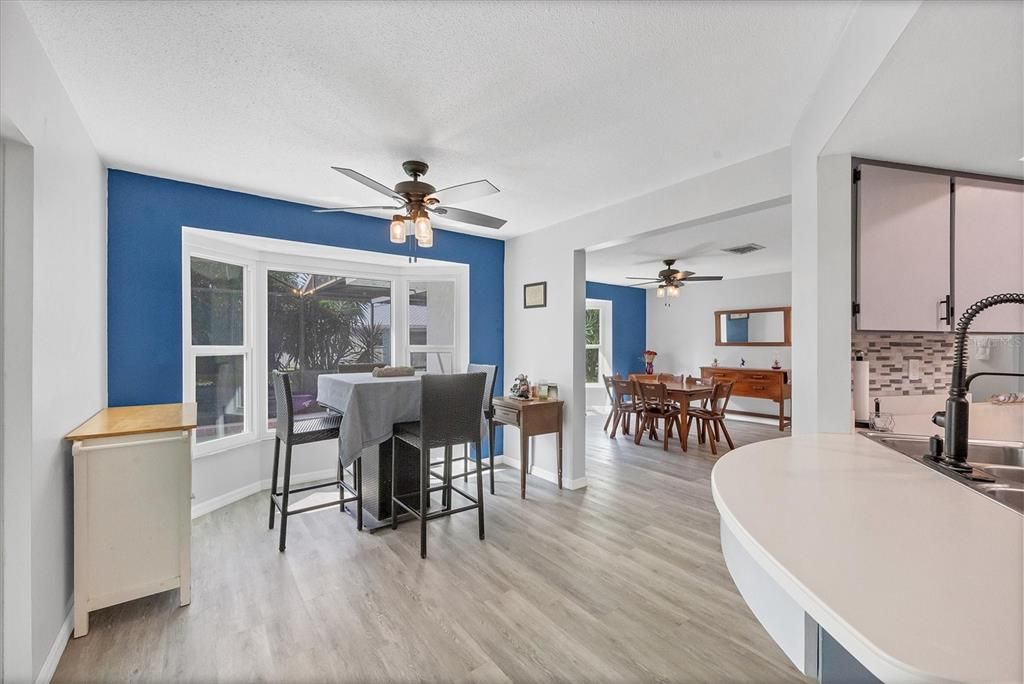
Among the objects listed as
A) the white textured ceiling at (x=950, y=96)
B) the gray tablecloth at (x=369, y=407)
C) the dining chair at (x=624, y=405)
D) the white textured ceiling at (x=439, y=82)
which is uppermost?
the white textured ceiling at (x=439, y=82)

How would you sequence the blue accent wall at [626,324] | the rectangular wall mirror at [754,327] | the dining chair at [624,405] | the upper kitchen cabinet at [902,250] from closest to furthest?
the upper kitchen cabinet at [902,250]
the dining chair at [624,405]
the rectangular wall mirror at [754,327]
the blue accent wall at [626,324]

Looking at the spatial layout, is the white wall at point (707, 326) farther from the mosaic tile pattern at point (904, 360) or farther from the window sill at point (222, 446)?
the window sill at point (222, 446)

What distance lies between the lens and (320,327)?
4195mm

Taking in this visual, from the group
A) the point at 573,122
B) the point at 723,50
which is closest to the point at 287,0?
the point at 573,122

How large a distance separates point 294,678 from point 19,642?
92cm

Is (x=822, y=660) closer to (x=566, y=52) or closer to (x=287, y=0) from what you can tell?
(x=566, y=52)

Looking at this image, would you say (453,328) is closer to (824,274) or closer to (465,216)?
(465,216)

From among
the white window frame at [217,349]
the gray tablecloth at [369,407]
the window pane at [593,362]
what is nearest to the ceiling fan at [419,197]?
the gray tablecloth at [369,407]

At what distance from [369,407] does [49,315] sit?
1.48 meters

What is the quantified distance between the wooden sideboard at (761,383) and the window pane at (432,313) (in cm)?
408

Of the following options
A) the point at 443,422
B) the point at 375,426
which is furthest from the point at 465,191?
the point at 375,426

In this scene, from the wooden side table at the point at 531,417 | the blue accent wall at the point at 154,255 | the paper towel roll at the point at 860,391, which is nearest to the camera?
the paper towel roll at the point at 860,391

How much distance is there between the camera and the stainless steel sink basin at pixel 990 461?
3.68 feet

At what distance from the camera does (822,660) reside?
3.60ft
